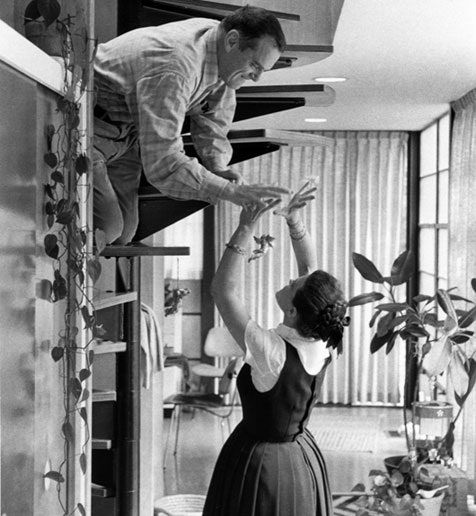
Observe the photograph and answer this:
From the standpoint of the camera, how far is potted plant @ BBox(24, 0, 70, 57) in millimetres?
2157

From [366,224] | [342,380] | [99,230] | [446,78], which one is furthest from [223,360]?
[99,230]

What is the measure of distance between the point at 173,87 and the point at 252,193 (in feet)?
0.99

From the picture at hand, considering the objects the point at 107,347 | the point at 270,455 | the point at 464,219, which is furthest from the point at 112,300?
the point at 464,219

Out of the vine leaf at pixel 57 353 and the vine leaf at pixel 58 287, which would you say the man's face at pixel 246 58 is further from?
the vine leaf at pixel 57 353

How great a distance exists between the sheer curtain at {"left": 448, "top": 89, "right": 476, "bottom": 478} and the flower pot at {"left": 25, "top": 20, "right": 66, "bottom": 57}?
15.6 ft

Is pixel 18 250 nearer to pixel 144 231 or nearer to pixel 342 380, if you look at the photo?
pixel 144 231

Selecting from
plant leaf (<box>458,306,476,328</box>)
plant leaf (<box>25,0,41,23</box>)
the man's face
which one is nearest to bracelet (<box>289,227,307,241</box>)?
the man's face

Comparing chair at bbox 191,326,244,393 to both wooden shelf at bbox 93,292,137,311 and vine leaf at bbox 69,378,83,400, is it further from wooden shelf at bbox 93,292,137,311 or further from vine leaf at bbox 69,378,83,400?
vine leaf at bbox 69,378,83,400

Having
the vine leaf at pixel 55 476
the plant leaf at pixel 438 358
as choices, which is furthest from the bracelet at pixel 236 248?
the plant leaf at pixel 438 358

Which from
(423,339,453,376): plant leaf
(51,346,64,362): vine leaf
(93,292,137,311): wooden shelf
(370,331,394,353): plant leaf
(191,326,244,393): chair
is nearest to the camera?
(51,346,64,362): vine leaf

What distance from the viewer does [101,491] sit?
3543 millimetres

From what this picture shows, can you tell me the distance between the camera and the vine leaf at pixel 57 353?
223 cm

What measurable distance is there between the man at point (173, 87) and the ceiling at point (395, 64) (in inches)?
69.6

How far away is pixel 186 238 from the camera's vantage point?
9.93m
